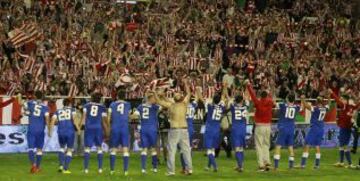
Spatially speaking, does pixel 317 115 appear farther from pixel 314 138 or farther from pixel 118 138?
pixel 118 138

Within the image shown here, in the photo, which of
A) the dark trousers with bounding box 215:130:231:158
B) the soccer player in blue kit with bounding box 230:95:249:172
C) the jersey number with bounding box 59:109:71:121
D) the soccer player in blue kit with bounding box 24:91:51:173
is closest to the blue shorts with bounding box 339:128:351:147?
the dark trousers with bounding box 215:130:231:158

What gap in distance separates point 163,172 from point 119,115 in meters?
2.41

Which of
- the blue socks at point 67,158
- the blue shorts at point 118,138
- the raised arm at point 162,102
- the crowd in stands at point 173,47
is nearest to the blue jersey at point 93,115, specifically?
the blue shorts at point 118,138

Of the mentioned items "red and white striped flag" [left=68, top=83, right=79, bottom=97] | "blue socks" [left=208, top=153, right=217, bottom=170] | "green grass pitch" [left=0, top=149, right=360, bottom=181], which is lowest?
"green grass pitch" [left=0, top=149, right=360, bottom=181]

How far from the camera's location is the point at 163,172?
1073 inches

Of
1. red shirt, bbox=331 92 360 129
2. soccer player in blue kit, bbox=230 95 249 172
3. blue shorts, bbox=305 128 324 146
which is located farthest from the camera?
red shirt, bbox=331 92 360 129

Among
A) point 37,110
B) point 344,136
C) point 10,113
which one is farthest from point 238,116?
point 10,113

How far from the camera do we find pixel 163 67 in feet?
127

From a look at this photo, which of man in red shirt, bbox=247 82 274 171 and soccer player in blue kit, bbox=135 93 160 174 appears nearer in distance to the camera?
soccer player in blue kit, bbox=135 93 160 174

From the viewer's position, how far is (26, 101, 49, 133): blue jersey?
86.9ft

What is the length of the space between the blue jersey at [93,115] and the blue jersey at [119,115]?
40 cm

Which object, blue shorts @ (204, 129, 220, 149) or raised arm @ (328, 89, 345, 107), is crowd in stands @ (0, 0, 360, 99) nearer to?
raised arm @ (328, 89, 345, 107)

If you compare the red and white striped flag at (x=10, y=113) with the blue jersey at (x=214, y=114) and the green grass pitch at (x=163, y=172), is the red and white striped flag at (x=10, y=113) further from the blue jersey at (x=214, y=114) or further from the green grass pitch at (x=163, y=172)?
the blue jersey at (x=214, y=114)

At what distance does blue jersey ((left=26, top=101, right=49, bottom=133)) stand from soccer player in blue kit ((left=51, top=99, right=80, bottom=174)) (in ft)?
1.13
